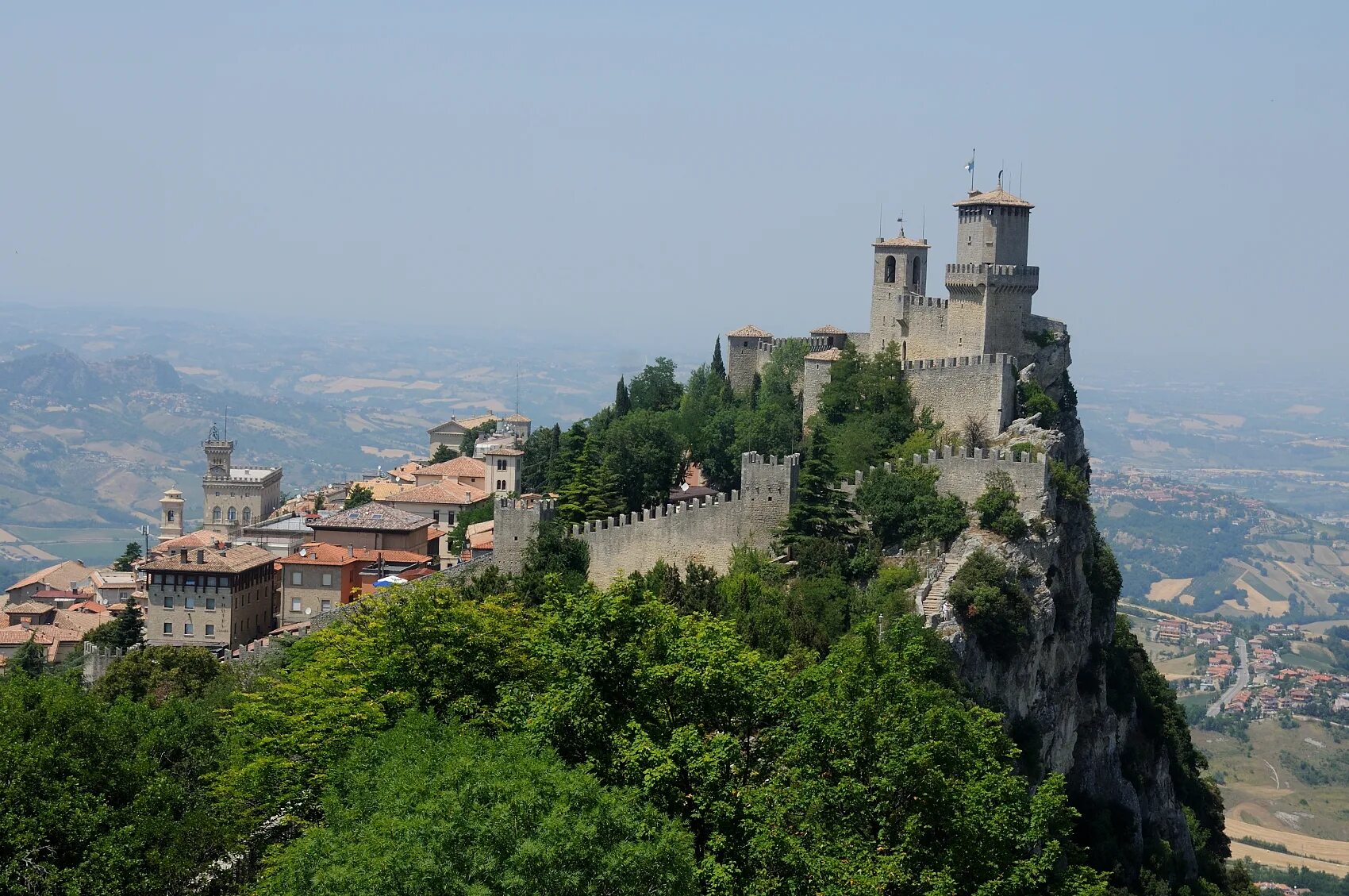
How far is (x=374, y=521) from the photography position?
225 feet

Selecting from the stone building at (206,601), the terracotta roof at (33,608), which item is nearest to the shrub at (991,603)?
the stone building at (206,601)

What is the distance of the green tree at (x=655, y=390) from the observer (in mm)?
75812

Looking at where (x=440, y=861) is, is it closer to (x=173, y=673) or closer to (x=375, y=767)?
(x=375, y=767)

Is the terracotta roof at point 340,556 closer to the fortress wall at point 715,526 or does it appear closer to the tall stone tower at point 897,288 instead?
the fortress wall at point 715,526

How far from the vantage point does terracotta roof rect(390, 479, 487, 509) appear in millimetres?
76625

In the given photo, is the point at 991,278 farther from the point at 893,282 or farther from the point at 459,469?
the point at 459,469

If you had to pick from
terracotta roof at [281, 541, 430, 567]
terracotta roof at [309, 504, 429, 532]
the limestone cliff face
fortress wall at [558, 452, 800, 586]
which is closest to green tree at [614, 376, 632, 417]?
terracotta roof at [309, 504, 429, 532]

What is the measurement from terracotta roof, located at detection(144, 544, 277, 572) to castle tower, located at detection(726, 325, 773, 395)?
20835 millimetres

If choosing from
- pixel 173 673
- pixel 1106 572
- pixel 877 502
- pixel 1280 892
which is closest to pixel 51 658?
pixel 173 673

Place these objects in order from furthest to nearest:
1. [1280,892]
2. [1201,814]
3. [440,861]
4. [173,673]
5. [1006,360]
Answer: [1280,892] < [1201,814] < [1006,360] < [173,673] < [440,861]

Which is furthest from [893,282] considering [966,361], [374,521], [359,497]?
[359,497]

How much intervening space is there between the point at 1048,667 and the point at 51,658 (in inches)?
1608

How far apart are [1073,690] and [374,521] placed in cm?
2803

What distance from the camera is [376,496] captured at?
79938 millimetres
